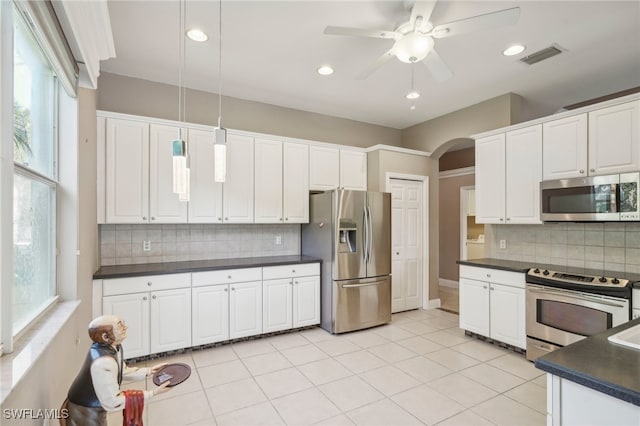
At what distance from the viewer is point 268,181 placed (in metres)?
4.00

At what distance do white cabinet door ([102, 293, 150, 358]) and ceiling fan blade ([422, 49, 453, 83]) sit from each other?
3269 millimetres

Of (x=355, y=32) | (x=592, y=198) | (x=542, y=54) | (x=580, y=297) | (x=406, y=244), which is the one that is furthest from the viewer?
(x=406, y=244)

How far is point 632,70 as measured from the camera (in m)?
3.35

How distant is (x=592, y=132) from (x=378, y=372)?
9.95 feet

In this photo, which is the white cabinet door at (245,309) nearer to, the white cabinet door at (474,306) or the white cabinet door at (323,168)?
the white cabinet door at (323,168)

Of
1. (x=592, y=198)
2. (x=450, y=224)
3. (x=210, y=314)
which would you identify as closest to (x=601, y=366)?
(x=592, y=198)

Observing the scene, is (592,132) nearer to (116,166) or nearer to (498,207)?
(498,207)

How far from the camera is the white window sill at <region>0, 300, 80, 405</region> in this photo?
3.56 feet

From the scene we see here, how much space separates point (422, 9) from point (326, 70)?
152 centimetres

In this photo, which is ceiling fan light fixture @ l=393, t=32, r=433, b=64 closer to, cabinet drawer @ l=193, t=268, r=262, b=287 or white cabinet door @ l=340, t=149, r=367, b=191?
white cabinet door @ l=340, t=149, r=367, b=191

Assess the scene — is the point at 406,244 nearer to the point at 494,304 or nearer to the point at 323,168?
the point at 494,304

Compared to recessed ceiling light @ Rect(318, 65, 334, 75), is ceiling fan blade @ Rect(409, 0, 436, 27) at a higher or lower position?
lower

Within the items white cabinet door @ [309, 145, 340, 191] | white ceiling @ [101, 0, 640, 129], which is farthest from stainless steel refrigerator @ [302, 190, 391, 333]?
white ceiling @ [101, 0, 640, 129]

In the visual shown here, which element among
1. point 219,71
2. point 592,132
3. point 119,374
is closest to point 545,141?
point 592,132
